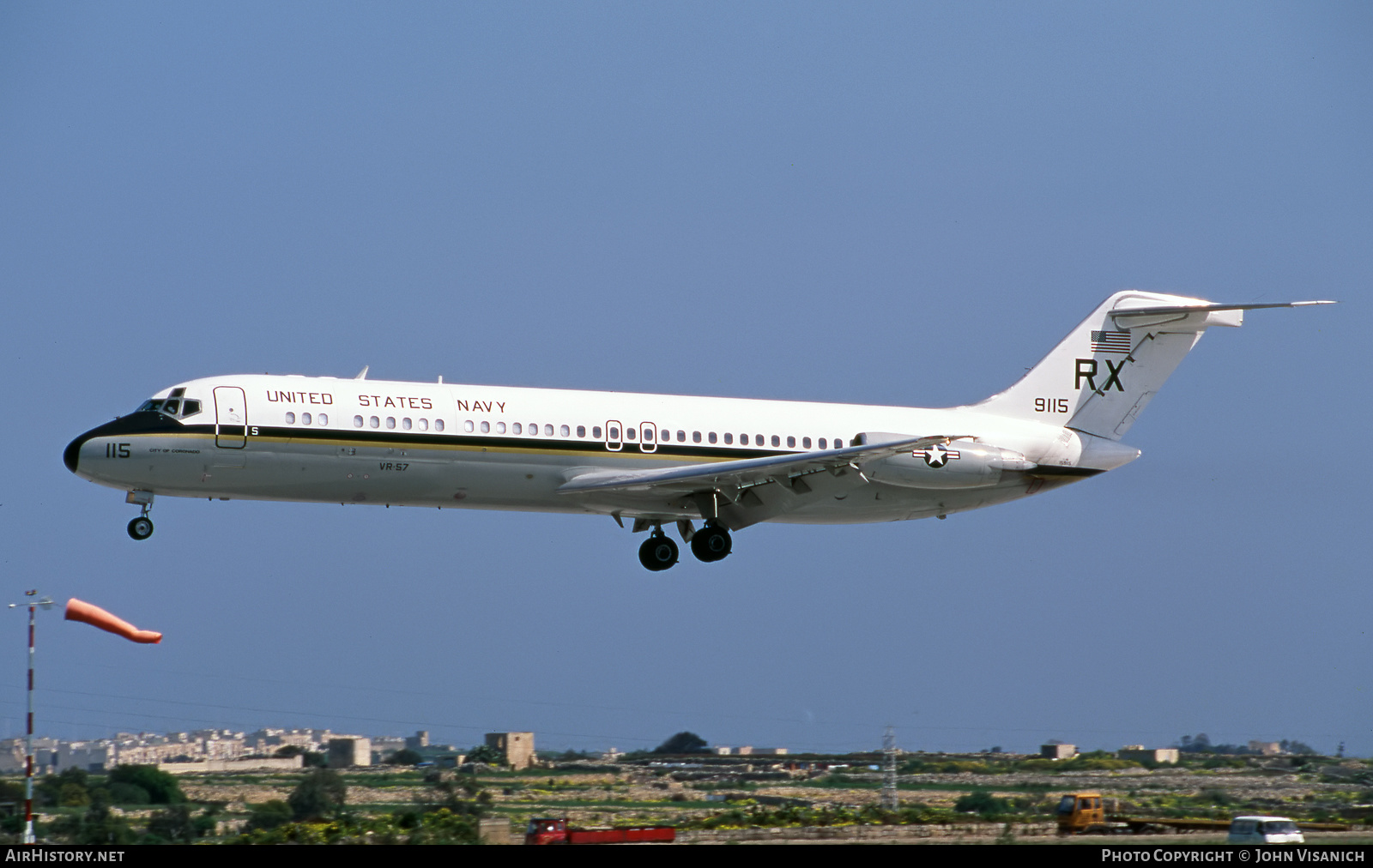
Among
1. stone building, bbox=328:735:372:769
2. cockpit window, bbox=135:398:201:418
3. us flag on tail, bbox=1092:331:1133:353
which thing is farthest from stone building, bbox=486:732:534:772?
us flag on tail, bbox=1092:331:1133:353

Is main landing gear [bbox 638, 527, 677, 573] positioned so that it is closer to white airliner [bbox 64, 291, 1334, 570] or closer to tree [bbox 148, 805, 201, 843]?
white airliner [bbox 64, 291, 1334, 570]

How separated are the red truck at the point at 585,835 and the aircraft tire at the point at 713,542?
37.4ft

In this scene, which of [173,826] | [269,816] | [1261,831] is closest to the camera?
[1261,831]

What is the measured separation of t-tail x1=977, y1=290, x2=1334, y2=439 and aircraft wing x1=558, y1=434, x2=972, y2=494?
5.56 metres

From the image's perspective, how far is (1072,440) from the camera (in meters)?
39.0

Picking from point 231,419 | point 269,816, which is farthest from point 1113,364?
point 269,816

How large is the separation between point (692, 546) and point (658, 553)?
1367 millimetres

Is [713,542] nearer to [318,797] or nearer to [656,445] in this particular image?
[656,445]

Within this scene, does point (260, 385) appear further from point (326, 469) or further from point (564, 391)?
point (564, 391)

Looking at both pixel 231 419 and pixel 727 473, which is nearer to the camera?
pixel 231 419

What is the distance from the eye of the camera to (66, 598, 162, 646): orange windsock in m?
Answer: 29.5

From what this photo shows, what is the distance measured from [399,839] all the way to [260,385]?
11.7 meters

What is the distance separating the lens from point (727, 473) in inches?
1344
